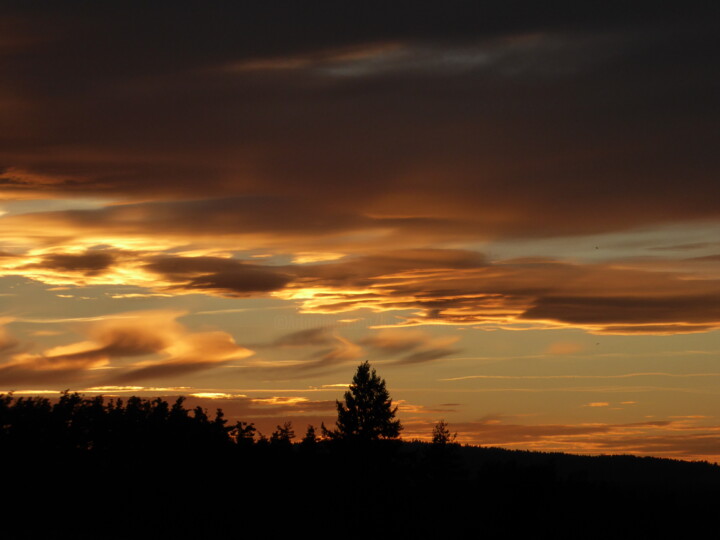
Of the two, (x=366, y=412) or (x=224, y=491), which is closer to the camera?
(x=224, y=491)

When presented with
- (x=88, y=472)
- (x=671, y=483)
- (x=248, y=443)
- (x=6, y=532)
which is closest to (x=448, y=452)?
(x=248, y=443)

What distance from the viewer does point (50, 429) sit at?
83562mm

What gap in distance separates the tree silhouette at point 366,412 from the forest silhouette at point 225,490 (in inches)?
395

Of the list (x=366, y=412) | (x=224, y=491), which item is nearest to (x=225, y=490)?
(x=224, y=491)

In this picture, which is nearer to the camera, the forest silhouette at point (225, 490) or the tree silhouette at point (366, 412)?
the forest silhouette at point (225, 490)

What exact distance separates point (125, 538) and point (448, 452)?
5602 cm

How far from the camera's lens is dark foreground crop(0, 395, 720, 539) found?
230 ft

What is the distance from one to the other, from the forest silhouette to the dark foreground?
5.3 inches

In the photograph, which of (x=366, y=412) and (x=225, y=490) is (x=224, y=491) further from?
(x=366, y=412)

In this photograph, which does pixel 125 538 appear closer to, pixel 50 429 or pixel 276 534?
pixel 276 534

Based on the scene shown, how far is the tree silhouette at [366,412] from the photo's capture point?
108 m

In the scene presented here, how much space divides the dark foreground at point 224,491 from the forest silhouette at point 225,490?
5.3 inches

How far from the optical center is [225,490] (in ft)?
242

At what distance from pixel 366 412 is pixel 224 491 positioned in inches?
1475
